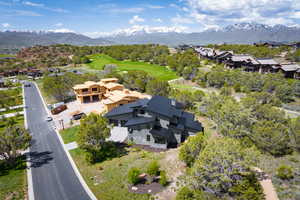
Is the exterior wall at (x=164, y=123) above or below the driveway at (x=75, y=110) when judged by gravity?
above

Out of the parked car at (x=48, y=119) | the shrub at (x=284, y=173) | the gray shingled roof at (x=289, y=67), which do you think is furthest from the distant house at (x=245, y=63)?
the parked car at (x=48, y=119)

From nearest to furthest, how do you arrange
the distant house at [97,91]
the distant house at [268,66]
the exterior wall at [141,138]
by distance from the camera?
the exterior wall at [141,138]
the distant house at [97,91]
the distant house at [268,66]

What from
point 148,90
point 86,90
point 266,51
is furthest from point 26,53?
point 266,51

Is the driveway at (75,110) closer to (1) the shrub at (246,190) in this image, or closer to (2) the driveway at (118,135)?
(2) the driveway at (118,135)

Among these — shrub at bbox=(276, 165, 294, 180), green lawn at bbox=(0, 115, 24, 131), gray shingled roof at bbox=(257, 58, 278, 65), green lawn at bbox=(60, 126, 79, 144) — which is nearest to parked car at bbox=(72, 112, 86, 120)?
green lawn at bbox=(60, 126, 79, 144)

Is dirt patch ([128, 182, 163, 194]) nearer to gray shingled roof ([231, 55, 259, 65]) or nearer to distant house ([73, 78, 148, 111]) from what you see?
distant house ([73, 78, 148, 111])

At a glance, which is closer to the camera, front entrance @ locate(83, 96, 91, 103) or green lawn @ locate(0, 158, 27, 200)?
green lawn @ locate(0, 158, 27, 200)

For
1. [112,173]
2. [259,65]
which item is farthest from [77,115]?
[259,65]
